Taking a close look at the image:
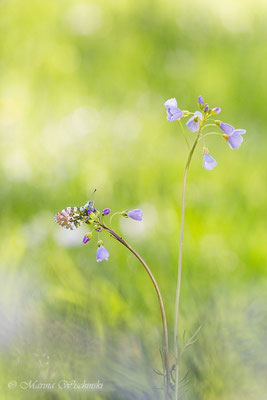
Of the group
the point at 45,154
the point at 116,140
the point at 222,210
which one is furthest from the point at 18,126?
the point at 222,210

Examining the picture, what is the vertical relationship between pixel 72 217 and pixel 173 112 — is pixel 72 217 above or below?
below

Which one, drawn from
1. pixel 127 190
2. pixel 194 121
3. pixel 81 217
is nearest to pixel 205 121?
pixel 194 121

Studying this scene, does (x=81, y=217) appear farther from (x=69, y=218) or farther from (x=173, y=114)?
(x=173, y=114)

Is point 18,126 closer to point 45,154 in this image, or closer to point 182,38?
point 45,154

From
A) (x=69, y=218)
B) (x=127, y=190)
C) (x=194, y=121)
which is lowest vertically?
(x=69, y=218)

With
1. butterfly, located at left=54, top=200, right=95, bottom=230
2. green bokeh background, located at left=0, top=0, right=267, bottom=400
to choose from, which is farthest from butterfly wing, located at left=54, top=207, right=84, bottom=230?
green bokeh background, located at left=0, top=0, right=267, bottom=400

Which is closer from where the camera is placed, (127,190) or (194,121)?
(194,121)

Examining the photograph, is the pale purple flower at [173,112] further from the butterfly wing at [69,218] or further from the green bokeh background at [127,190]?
the green bokeh background at [127,190]

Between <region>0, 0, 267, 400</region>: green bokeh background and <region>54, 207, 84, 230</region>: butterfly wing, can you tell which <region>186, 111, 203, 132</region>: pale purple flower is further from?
<region>0, 0, 267, 400</region>: green bokeh background

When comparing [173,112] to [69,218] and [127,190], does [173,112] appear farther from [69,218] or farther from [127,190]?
[127,190]
